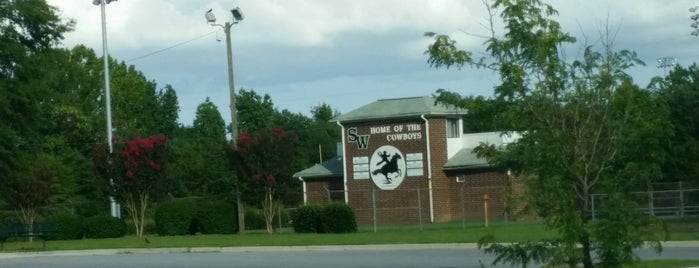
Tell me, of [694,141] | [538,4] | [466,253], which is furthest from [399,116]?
[538,4]

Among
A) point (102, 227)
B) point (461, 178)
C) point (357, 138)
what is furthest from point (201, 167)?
point (102, 227)

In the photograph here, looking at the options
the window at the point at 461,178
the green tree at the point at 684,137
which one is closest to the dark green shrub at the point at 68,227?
the window at the point at 461,178

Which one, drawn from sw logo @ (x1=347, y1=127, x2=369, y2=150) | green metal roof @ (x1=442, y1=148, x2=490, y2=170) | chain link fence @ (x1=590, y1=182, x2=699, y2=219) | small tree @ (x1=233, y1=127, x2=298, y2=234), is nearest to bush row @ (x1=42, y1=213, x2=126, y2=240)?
small tree @ (x1=233, y1=127, x2=298, y2=234)

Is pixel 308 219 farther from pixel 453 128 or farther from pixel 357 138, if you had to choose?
pixel 453 128

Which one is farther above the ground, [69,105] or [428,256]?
[69,105]

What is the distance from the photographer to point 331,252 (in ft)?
102

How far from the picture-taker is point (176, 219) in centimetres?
4397

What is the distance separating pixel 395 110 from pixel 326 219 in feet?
49.7

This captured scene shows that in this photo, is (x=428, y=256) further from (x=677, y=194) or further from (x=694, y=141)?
(x=694, y=141)

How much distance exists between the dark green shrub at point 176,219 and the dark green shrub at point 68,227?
311 centimetres

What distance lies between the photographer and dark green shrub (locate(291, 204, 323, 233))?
42.5 m

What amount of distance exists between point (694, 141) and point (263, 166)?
21547mm

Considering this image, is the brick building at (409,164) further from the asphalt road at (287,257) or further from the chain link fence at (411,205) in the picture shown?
the asphalt road at (287,257)

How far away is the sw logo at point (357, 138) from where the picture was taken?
186 ft
